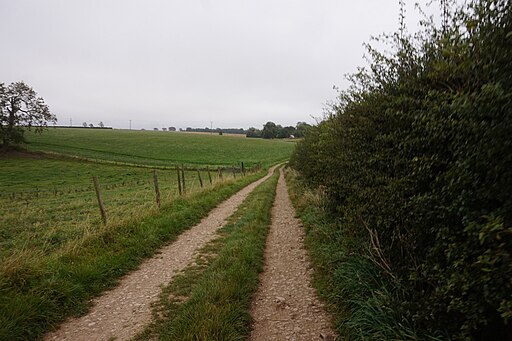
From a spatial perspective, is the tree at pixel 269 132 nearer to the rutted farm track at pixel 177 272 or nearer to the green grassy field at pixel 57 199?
the green grassy field at pixel 57 199

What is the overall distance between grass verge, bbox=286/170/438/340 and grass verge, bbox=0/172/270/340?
4289mm

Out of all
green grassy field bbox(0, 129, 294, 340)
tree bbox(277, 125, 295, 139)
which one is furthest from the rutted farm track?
tree bbox(277, 125, 295, 139)

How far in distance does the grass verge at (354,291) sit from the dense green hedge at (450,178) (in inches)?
7.4

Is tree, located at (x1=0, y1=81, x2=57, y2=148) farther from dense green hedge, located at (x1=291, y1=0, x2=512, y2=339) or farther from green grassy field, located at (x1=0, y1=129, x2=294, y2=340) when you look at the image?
dense green hedge, located at (x1=291, y1=0, x2=512, y2=339)

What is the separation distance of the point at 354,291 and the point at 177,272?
3.73 metres

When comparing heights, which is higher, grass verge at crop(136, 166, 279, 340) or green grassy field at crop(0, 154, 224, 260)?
grass verge at crop(136, 166, 279, 340)

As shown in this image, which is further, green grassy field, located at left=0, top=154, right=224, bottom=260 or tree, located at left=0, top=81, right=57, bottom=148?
tree, located at left=0, top=81, right=57, bottom=148

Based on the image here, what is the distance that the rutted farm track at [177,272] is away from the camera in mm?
3939

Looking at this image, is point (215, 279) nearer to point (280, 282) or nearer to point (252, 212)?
point (280, 282)

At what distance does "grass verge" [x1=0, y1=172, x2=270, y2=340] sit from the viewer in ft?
13.4

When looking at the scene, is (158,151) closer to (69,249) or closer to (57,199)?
(57,199)

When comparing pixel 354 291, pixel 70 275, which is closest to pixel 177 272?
pixel 70 275

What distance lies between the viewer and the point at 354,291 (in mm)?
4113

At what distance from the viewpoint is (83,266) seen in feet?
18.3
